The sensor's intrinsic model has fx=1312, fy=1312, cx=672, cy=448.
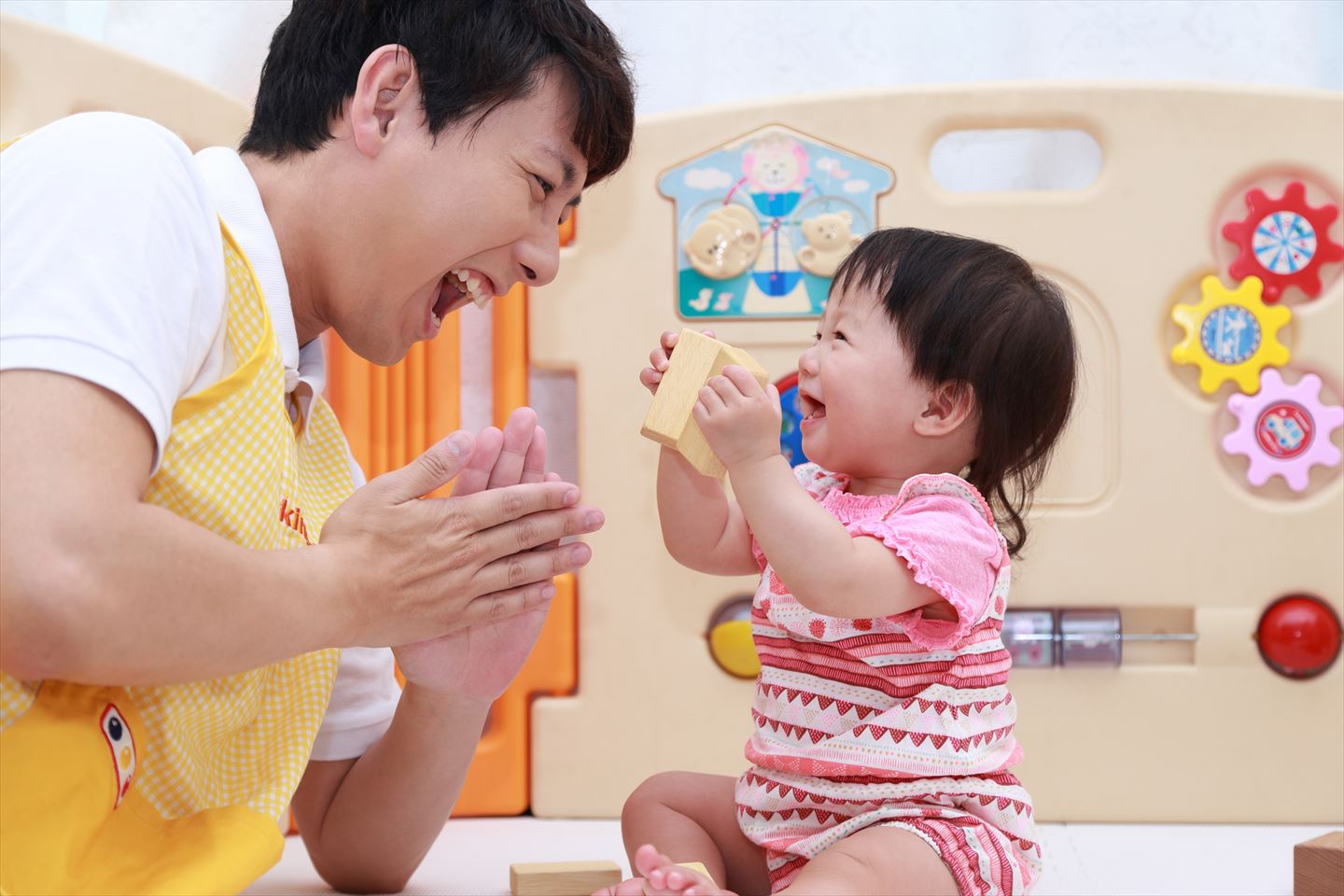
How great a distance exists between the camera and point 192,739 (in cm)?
72

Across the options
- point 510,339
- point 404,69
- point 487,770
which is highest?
point 404,69

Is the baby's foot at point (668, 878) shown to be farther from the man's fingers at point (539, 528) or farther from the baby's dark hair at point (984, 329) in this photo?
the baby's dark hair at point (984, 329)

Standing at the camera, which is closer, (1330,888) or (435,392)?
(1330,888)

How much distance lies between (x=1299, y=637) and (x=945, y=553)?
50cm

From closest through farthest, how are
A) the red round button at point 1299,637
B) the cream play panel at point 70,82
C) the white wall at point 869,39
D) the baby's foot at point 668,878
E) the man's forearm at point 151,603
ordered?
1. the man's forearm at point 151,603
2. the baby's foot at point 668,878
3. the cream play panel at point 70,82
4. the red round button at point 1299,637
5. the white wall at point 869,39

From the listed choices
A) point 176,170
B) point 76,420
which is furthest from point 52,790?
point 176,170

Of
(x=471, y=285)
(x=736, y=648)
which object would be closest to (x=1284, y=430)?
(x=736, y=648)

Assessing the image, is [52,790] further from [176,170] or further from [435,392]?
[435,392]

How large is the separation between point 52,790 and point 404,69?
0.44 meters

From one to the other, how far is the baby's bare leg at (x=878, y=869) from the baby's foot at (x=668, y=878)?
71 mm

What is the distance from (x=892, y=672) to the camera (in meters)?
0.82

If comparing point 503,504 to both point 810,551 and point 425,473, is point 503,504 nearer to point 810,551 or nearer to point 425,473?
point 425,473

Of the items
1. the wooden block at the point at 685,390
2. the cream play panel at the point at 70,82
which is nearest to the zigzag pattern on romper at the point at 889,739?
the wooden block at the point at 685,390

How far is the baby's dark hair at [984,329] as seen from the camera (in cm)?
85
